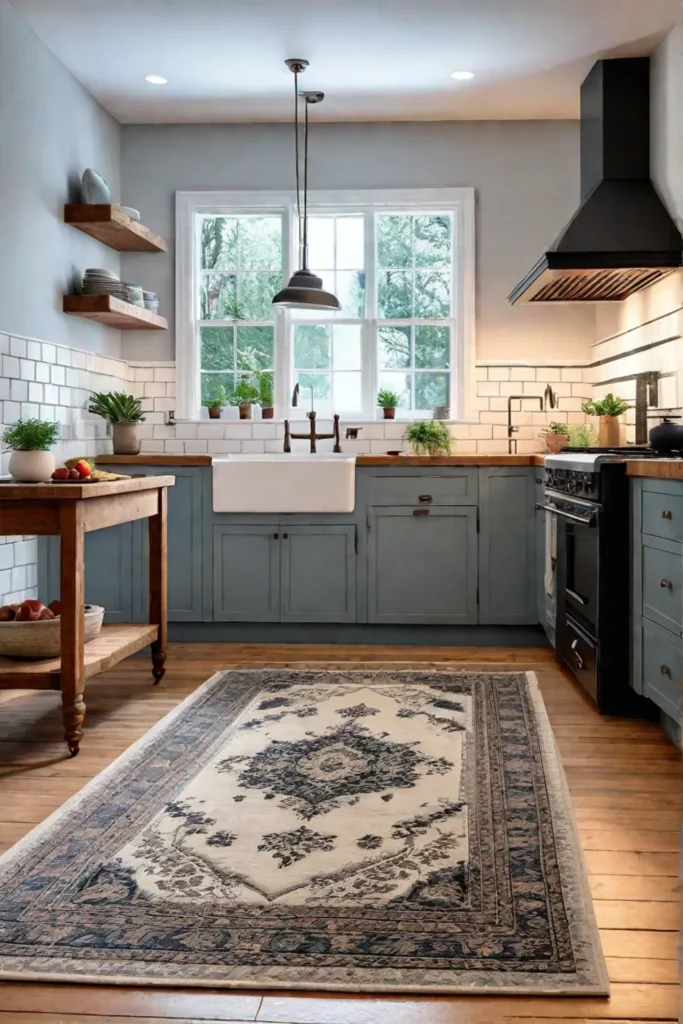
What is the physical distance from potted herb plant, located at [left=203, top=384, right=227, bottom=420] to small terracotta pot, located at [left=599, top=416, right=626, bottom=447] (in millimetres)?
2228

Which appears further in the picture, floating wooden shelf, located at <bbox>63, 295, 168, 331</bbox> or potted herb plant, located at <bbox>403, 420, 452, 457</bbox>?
potted herb plant, located at <bbox>403, 420, 452, 457</bbox>

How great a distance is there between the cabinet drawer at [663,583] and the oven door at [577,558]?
1.00 feet

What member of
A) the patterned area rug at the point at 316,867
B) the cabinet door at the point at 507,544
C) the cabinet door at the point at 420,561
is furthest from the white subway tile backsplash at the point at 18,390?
the cabinet door at the point at 507,544

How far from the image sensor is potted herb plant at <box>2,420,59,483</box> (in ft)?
10.9

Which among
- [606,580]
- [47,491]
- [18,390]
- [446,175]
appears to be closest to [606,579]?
[606,580]

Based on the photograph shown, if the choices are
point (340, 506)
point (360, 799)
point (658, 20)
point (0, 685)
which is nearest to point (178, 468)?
point (340, 506)

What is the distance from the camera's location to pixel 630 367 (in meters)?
4.99

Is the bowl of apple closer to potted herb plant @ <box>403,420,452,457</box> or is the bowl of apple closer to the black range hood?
potted herb plant @ <box>403,420,452,457</box>

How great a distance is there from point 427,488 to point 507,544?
0.51m

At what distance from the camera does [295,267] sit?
5.85 metres

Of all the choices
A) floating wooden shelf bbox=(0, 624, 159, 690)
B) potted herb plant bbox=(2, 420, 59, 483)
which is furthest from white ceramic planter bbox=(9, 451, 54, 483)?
floating wooden shelf bbox=(0, 624, 159, 690)

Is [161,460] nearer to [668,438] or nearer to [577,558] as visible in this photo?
[577,558]

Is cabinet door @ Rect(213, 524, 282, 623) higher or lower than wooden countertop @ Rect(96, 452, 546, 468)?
lower

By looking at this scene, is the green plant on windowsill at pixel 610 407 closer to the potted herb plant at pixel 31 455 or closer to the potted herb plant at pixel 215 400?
the potted herb plant at pixel 215 400
